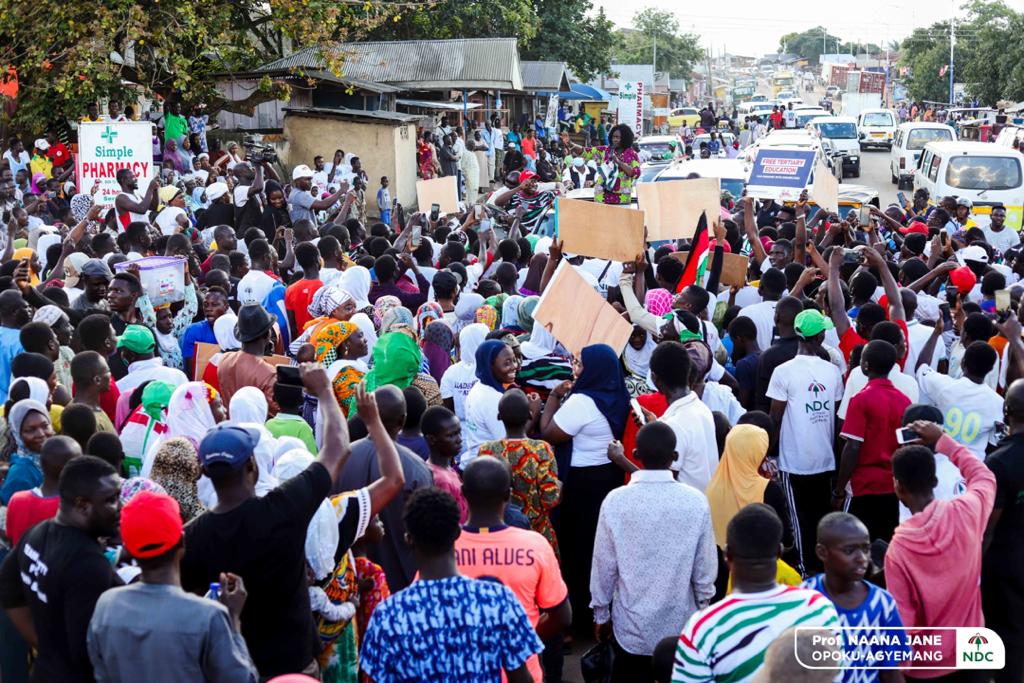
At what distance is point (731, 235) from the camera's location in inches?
429

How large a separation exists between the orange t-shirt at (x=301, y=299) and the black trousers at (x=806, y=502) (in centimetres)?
362

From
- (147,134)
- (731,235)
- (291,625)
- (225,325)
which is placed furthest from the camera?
(147,134)

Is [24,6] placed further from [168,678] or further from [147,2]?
[168,678]

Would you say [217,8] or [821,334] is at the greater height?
[217,8]

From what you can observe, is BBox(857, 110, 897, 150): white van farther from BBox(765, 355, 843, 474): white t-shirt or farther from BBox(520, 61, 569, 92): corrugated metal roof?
BBox(765, 355, 843, 474): white t-shirt

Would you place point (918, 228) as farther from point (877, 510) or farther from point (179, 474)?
point (179, 474)

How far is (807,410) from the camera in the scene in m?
6.58

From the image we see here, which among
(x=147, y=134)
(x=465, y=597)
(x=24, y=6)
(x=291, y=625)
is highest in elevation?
(x=24, y=6)

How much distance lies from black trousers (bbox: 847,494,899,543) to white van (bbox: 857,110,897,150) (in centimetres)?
4054

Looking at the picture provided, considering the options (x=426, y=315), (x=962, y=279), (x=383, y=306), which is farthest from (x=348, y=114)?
(x=962, y=279)

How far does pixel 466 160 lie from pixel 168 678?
2308 centimetres

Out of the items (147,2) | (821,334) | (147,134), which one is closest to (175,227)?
(147,134)

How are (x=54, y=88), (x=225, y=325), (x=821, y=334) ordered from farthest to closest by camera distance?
(x=54, y=88)
(x=225, y=325)
(x=821, y=334)

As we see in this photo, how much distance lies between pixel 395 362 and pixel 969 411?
10.1 ft
